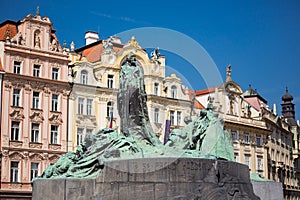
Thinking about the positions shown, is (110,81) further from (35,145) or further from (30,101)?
(35,145)

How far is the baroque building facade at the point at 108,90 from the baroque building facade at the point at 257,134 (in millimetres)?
2839

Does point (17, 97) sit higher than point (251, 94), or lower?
lower

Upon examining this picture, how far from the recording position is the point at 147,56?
127 ft

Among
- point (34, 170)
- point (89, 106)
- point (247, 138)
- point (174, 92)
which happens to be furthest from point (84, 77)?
point (247, 138)

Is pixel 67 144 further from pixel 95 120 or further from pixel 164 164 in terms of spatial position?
pixel 164 164

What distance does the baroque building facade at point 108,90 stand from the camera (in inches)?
1390

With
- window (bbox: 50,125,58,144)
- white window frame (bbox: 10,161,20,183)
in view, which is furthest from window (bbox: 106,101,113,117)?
white window frame (bbox: 10,161,20,183)

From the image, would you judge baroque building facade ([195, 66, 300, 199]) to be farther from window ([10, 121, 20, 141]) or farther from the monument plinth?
the monument plinth

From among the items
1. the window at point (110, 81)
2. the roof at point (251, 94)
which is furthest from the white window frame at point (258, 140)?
the window at point (110, 81)

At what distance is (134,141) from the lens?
14.2 metres

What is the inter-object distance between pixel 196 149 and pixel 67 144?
65.8ft

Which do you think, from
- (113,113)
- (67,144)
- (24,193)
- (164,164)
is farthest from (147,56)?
(164,164)

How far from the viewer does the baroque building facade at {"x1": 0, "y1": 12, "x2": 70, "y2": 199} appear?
104 feet

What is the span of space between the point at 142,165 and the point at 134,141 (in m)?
1.45
